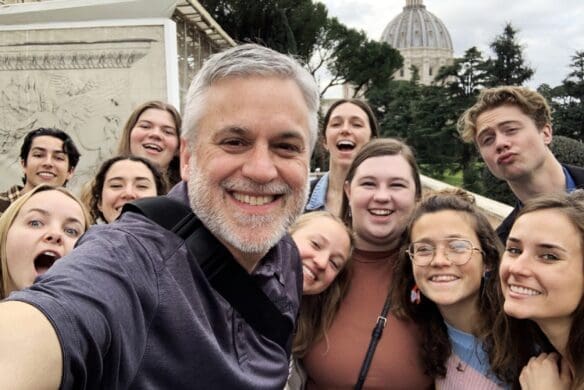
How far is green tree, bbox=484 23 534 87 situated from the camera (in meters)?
25.3

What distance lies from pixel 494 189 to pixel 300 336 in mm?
11750

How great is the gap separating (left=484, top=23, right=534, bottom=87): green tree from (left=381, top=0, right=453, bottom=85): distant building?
285 feet

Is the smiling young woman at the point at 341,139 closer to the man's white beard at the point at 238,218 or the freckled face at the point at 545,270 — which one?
the freckled face at the point at 545,270

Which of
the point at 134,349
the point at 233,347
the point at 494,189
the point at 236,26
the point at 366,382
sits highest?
the point at 236,26

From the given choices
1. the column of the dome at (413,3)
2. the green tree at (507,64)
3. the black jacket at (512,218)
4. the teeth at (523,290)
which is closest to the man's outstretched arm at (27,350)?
the teeth at (523,290)

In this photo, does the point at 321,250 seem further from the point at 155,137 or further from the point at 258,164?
the point at 155,137

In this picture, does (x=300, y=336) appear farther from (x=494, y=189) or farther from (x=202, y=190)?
(x=494, y=189)

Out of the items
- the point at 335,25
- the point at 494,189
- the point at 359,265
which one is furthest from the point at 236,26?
the point at 359,265

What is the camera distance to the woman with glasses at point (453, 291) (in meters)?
2.28

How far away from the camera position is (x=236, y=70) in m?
1.50

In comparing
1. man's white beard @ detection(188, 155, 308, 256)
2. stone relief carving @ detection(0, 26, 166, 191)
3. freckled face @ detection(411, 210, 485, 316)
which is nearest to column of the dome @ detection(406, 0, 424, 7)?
stone relief carving @ detection(0, 26, 166, 191)

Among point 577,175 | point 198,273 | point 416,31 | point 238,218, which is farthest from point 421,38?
point 198,273

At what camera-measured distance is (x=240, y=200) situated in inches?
61.9

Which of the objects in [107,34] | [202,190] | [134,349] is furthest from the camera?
[107,34]
